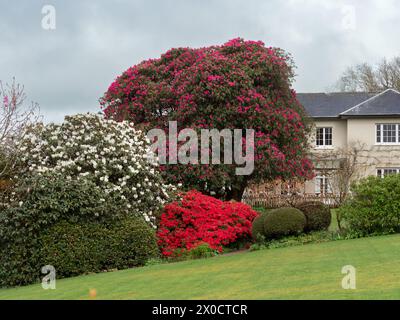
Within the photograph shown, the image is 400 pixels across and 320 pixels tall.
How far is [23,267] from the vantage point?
15.9 metres

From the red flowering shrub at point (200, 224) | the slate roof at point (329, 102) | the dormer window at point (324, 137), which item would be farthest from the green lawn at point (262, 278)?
the slate roof at point (329, 102)

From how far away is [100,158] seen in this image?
61.9ft

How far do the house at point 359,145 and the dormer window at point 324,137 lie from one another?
0.54 feet

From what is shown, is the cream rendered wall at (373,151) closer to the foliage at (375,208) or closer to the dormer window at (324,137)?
the dormer window at (324,137)

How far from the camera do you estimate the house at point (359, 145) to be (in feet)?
129

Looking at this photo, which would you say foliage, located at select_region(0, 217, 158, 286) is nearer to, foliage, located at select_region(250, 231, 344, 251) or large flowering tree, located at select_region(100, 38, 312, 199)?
foliage, located at select_region(250, 231, 344, 251)

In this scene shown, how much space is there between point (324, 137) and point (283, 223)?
23.5 meters

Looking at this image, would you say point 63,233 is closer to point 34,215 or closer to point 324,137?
point 34,215

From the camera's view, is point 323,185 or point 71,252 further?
point 323,185

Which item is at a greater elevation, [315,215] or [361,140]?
[361,140]

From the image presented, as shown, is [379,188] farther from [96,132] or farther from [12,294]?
[12,294]

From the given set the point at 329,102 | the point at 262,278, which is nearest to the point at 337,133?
the point at 329,102

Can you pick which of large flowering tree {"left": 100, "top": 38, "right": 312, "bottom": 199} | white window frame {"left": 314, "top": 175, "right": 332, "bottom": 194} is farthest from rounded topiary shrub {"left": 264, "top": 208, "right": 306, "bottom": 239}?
white window frame {"left": 314, "top": 175, "right": 332, "bottom": 194}
